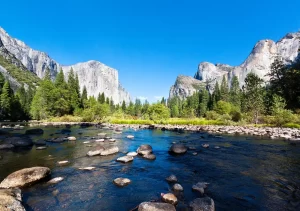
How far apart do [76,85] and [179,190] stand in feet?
278

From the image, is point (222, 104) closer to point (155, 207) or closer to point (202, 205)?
point (202, 205)

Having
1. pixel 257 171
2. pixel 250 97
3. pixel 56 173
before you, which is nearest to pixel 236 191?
pixel 257 171

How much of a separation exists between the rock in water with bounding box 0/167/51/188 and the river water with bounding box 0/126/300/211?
38 cm

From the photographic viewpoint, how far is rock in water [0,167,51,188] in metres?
8.12

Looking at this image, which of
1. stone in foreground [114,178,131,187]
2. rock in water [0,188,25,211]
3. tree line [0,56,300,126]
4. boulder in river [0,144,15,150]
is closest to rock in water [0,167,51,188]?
rock in water [0,188,25,211]

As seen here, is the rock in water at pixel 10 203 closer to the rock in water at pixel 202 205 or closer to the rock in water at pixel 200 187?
the rock in water at pixel 202 205

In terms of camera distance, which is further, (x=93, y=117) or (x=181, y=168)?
(x=93, y=117)

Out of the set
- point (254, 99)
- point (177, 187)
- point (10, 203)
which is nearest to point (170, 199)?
point (177, 187)

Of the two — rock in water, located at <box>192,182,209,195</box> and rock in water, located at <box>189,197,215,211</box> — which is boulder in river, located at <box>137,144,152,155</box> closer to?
rock in water, located at <box>192,182,209,195</box>

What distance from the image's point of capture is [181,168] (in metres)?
11.7

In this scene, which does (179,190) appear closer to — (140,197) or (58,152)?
(140,197)

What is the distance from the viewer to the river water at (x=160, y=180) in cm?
711

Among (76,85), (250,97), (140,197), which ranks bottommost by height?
(140,197)

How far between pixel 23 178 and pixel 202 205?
7.52 m
